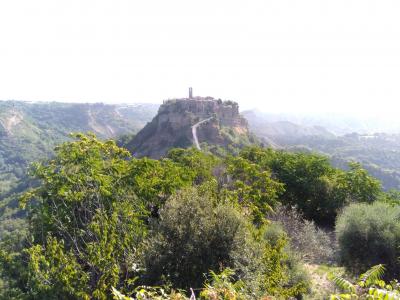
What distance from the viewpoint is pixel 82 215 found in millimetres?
11148

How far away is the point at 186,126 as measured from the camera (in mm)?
94688

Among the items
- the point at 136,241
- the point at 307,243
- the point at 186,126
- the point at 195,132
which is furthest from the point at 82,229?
the point at 186,126

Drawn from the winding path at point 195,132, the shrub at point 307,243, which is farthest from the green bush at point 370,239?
the winding path at point 195,132

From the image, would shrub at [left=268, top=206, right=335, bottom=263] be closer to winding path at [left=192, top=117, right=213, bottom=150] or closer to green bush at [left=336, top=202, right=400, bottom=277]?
green bush at [left=336, top=202, right=400, bottom=277]

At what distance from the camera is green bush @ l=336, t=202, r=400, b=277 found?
1359 centimetres

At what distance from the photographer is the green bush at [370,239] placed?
1359 cm

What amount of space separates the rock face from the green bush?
7099 centimetres

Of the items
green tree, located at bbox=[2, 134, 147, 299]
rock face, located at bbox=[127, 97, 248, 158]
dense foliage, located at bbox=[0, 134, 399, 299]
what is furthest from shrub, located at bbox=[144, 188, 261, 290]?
rock face, located at bbox=[127, 97, 248, 158]

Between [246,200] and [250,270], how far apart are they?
7285 millimetres

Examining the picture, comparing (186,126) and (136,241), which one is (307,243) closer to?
(136,241)

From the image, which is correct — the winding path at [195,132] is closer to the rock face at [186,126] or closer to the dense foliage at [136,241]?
the rock face at [186,126]

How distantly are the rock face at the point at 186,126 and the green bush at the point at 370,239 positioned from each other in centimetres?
7099

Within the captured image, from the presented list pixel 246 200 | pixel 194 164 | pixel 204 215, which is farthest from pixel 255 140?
pixel 204 215

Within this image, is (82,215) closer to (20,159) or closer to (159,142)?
(159,142)
